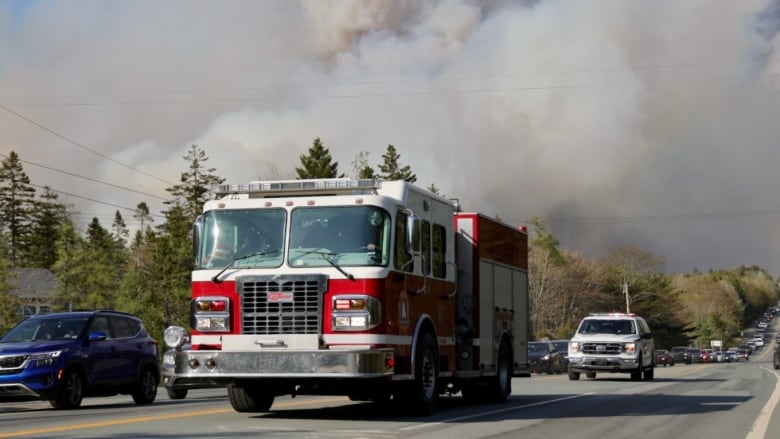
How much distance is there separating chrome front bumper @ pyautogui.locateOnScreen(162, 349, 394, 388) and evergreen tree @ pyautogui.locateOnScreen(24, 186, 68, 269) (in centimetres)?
11597

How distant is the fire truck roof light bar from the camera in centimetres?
1549

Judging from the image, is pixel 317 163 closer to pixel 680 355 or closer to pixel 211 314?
pixel 680 355

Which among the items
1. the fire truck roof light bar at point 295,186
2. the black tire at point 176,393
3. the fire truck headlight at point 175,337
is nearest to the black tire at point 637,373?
the black tire at point 176,393

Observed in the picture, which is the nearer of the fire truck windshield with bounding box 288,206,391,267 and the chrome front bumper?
the chrome front bumper

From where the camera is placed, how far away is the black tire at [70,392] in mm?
19219

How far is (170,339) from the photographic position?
15.8 meters

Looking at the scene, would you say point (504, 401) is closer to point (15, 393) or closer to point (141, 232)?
point (15, 393)

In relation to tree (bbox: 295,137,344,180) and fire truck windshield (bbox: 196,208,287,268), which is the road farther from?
tree (bbox: 295,137,344,180)

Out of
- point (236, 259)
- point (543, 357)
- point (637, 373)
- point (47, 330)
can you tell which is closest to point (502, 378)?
point (236, 259)

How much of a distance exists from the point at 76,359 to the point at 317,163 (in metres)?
81.8

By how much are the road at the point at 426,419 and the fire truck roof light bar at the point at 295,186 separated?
3.16 m

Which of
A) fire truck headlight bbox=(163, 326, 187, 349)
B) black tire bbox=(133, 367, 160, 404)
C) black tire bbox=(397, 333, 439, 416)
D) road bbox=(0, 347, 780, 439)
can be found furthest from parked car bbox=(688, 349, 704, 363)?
fire truck headlight bbox=(163, 326, 187, 349)

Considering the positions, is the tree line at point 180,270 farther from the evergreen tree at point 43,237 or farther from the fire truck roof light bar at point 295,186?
the fire truck roof light bar at point 295,186

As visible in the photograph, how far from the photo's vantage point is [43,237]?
127438mm
